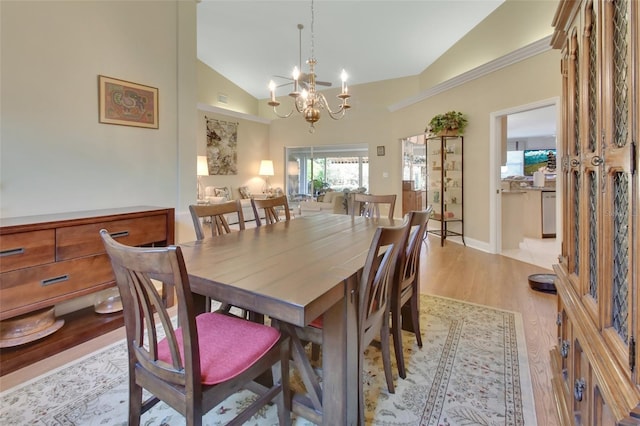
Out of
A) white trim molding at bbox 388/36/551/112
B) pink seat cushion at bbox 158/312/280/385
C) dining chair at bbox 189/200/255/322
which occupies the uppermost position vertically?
white trim molding at bbox 388/36/551/112

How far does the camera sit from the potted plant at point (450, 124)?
513 centimetres

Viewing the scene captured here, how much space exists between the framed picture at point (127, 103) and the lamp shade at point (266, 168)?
5521 mm

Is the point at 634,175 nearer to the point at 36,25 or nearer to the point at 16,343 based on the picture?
the point at 16,343

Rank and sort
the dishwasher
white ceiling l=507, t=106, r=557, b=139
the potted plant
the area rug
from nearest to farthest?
the area rug → the potted plant → the dishwasher → white ceiling l=507, t=106, r=557, b=139

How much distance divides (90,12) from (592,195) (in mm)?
3529

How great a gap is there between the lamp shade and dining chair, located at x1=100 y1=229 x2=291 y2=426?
24.5 ft

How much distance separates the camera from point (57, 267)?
Result: 2.14 metres

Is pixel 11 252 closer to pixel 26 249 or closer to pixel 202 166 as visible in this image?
pixel 26 249

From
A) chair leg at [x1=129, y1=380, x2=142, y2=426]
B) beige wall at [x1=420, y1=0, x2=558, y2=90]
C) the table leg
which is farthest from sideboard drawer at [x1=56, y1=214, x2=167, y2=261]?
beige wall at [x1=420, y1=0, x2=558, y2=90]

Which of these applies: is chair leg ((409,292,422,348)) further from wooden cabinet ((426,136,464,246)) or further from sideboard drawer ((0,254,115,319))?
wooden cabinet ((426,136,464,246))

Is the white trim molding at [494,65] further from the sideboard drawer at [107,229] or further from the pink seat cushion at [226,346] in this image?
the sideboard drawer at [107,229]

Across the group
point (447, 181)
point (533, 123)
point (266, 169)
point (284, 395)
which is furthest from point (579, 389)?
point (533, 123)

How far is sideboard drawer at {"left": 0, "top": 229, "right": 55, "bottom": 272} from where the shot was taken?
1908mm

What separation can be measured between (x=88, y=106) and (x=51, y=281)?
1.42m
